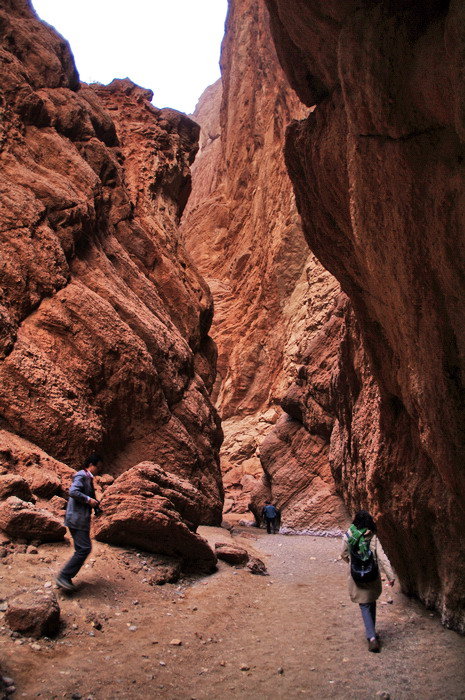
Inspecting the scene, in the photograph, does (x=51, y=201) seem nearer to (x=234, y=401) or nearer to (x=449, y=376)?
(x=449, y=376)

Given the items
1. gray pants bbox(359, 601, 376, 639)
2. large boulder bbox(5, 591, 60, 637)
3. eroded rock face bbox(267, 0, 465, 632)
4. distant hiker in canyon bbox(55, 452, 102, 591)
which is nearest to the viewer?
eroded rock face bbox(267, 0, 465, 632)

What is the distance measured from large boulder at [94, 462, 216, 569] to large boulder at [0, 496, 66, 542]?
1011mm

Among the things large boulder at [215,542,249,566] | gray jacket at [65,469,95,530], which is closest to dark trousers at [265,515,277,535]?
large boulder at [215,542,249,566]

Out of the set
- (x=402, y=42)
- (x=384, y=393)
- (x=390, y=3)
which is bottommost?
(x=384, y=393)

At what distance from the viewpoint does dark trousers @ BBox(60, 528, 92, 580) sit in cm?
574

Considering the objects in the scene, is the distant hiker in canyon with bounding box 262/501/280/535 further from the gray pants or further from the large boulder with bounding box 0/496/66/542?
the gray pants

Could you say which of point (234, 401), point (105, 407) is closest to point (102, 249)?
point (105, 407)

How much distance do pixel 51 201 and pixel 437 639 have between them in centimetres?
1208

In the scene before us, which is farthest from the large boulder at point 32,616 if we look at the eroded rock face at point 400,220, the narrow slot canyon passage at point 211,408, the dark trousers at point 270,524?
the dark trousers at point 270,524

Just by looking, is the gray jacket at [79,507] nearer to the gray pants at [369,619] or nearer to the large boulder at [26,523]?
the large boulder at [26,523]

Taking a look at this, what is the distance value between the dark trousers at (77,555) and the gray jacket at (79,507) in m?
0.07

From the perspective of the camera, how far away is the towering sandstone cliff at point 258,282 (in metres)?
21.6

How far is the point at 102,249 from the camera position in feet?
49.1

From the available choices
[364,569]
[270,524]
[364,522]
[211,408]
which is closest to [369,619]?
[364,569]
